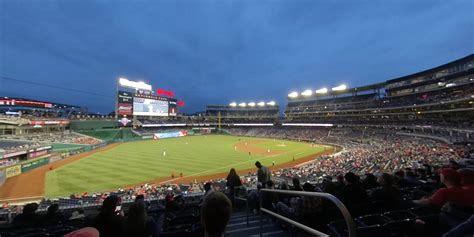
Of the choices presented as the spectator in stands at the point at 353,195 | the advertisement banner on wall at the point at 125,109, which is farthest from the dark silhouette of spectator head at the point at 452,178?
the advertisement banner on wall at the point at 125,109

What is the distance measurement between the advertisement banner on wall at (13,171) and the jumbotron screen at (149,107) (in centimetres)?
4191

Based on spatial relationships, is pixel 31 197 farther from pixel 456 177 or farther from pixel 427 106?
pixel 427 106

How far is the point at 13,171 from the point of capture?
26188 millimetres

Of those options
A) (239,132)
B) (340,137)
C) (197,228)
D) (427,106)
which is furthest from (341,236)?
(239,132)

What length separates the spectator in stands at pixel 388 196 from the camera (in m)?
4.64

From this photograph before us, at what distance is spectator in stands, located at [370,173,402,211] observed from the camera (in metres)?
4.64

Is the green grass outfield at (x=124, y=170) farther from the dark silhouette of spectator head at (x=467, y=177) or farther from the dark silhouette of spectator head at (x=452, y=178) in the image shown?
the dark silhouette of spectator head at (x=467, y=177)

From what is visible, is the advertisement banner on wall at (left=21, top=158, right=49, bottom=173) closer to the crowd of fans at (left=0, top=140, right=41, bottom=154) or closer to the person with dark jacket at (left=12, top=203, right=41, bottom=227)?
the crowd of fans at (left=0, top=140, right=41, bottom=154)

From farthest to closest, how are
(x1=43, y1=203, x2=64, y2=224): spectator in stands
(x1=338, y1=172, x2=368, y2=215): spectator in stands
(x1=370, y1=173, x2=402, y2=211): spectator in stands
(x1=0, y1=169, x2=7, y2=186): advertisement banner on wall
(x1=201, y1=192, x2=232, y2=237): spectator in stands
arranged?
(x1=0, y1=169, x2=7, y2=186): advertisement banner on wall < (x1=43, y1=203, x2=64, y2=224): spectator in stands < (x1=338, y1=172, x2=368, y2=215): spectator in stands < (x1=370, y1=173, x2=402, y2=211): spectator in stands < (x1=201, y1=192, x2=232, y2=237): spectator in stands

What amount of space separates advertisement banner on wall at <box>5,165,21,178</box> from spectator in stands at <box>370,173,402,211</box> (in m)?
34.3

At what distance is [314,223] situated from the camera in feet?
15.6

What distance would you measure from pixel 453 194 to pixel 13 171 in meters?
36.8

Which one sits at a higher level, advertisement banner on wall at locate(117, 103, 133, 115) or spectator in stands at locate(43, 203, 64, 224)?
advertisement banner on wall at locate(117, 103, 133, 115)

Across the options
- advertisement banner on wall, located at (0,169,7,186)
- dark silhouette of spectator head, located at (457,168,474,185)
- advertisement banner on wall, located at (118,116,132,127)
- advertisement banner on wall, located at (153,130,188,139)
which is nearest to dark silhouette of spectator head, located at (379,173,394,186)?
dark silhouette of spectator head, located at (457,168,474,185)
